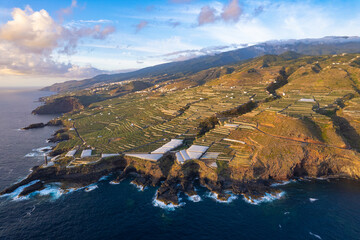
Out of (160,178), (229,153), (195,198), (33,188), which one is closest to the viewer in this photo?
(195,198)

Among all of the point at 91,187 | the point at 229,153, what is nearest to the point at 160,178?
the point at 91,187

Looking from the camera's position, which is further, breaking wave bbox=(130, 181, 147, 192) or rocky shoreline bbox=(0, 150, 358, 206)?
breaking wave bbox=(130, 181, 147, 192)

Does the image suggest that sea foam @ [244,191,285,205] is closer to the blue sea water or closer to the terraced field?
the blue sea water

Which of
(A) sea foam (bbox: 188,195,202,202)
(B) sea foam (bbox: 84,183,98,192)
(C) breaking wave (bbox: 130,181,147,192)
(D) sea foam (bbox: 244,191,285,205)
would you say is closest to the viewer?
(D) sea foam (bbox: 244,191,285,205)

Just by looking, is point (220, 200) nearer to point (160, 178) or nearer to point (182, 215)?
point (182, 215)

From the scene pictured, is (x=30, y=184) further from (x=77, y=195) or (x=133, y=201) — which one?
(x=133, y=201)

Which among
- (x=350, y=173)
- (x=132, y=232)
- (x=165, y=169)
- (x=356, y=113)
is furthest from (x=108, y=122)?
(x=356, y=113)

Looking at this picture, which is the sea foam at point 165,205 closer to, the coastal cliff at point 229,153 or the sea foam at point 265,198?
the coastal cliff at point 229,153

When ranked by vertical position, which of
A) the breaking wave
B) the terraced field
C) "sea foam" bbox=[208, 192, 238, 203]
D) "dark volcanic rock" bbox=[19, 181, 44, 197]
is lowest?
"sea foam" bbox=[208, 192, 238, 203]

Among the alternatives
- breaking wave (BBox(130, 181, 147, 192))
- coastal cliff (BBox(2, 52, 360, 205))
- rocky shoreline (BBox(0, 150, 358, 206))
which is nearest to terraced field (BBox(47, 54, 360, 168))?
coastal cliff (BBox(2, 52, 360, 205))
